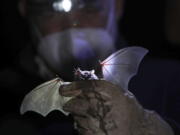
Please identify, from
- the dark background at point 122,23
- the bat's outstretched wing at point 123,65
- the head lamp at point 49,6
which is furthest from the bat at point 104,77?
the dark background at point 122,23

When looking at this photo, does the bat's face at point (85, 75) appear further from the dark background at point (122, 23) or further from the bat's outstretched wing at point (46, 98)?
the dark background at point (122, 23)

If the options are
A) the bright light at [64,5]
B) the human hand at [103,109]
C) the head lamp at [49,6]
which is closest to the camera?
the human hand at [103,109]

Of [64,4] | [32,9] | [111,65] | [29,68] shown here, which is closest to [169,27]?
[32,9]

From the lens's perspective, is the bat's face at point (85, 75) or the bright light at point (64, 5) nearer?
the bat's face at point (85, 75)

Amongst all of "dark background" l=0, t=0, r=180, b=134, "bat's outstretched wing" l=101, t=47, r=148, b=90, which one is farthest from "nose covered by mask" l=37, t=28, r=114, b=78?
"dark background" l=0, t=0, r=180, b=134

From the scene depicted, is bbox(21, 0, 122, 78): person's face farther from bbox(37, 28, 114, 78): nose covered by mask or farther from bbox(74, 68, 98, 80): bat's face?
bbox(74, 68, 98, 80): bat's face

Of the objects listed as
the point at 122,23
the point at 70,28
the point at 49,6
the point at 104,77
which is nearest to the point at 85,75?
the point at 104,77
